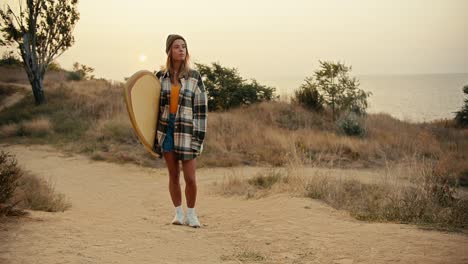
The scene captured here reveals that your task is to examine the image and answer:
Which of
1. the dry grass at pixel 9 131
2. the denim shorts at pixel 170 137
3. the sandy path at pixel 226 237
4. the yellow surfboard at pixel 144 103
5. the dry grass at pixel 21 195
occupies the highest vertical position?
the yellow surfboard at pixel 144 103

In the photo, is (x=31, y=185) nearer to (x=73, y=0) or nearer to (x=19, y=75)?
(x=73, y=0)

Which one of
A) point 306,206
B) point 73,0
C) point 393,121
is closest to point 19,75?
point 73,0

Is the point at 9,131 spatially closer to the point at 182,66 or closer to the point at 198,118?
the point at 182,66

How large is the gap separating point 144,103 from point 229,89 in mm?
14444

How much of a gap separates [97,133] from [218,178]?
5.34 m

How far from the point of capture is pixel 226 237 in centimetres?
464

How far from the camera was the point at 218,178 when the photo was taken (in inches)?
350

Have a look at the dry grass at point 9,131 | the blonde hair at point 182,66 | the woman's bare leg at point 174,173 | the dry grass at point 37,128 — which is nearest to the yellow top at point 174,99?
the blonde hair at point 182,66

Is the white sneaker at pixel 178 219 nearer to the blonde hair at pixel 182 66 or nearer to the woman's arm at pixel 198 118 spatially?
the woman's arm at pixel 198 118

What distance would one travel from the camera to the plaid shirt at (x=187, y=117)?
4516 millimetres

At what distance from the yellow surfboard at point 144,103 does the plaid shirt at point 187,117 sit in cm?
7

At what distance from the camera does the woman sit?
453 centimetres

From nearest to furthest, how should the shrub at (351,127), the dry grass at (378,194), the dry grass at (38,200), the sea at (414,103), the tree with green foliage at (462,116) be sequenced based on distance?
the dry grass at (378,194) < the dry grass at (38,200) < the shrub at (351,127) < the sea at (414,103) < the tree with green foliage at (462,116)

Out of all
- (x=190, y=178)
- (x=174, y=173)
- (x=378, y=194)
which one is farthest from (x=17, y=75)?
(x=190, y=178)
